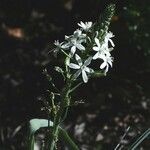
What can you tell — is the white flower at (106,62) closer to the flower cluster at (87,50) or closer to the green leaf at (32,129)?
the flower cluster at (87,50)

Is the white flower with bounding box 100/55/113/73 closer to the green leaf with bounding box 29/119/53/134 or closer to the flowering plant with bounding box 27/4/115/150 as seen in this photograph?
the flowering plant with bounding box 27/4/115/150

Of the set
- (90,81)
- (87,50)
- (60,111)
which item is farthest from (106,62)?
(90,81)

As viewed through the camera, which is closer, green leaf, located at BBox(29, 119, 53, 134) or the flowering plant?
the flowering plant

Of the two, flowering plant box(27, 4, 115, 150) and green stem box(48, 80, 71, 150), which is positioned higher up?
flowering plant box(27, 4, 115, 150)

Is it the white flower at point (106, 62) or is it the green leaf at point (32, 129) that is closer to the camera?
the white flower at point (106, 62)

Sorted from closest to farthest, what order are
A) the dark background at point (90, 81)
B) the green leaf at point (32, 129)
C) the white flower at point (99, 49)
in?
the white flower at point (99, 49)
the green leaf at point (32, 129)
the dark background at point (90, 81)

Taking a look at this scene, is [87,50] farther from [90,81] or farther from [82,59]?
[90,81]

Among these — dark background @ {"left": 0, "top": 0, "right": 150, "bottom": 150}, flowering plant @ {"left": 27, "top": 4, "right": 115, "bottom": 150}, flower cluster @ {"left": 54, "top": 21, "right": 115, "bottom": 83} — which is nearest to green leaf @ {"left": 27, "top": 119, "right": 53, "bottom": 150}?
flowering plant @ {"left": 27, "top": 4, "right": 115, "bottom": 150}


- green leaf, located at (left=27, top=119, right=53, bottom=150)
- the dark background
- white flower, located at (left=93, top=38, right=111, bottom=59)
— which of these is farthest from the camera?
the dark background

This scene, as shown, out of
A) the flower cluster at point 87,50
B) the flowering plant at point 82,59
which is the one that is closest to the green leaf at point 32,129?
the flowering plant at point 82,59

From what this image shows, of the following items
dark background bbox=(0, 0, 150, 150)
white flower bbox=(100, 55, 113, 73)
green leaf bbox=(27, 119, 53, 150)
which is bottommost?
green leaf bbox=(27, 119, 53, 150)
